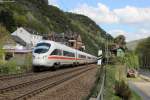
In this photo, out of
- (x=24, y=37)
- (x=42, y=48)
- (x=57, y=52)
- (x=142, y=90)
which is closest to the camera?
(x=42, y=48)

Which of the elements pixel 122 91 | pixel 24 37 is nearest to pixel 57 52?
pixel 122 91

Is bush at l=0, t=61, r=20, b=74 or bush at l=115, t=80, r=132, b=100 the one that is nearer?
bush at l=115, t=80, r=132, b=100

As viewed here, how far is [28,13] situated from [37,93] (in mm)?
170458

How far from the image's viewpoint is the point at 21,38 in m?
153

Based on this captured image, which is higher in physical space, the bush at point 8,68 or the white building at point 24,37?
the white building at point 24,37

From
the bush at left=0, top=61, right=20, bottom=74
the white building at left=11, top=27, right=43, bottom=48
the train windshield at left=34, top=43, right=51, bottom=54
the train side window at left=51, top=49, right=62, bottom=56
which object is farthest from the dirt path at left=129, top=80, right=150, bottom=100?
the white building at left=11, top=27, right=43, bottom=48

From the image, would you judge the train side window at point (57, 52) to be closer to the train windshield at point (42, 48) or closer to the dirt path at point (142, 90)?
the train windshield at point (42, 48)

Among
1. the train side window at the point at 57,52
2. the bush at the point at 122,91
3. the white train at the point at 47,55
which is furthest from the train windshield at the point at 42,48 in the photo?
the bush at the point at 122,91

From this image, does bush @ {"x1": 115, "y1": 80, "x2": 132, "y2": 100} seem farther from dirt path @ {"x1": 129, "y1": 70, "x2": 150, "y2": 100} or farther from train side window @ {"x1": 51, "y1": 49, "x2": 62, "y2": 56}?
dirt path @ {"x1": 129, "y1": 70, "x2": 150, "y2": 100}

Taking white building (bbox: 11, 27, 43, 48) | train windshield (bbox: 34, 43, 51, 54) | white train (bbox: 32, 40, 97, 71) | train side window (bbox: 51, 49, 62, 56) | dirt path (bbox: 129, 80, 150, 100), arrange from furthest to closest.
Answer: white building (bbox: 11, 27, 43, 48) < dirt path (bbox: 129, 80, 150, 100) < train side window (bbox: 51, 49, 62, 56) < train windshield (bbox: 34, 43, 51, 54) < white train (bbox: 32, 40, 97, 71)

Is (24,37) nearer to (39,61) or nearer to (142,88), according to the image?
(142,88)

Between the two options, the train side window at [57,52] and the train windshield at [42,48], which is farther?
the train side window at [57,52]

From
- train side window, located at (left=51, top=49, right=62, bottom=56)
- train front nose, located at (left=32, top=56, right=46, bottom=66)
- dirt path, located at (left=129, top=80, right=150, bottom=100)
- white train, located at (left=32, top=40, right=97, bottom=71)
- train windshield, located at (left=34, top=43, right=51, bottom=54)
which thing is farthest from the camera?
dirt path, located at (left=129, top=80, right=150, bottom=100)

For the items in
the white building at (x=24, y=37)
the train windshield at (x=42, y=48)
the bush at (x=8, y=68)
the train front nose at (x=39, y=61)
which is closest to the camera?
the bush at (x=8, y=68)
